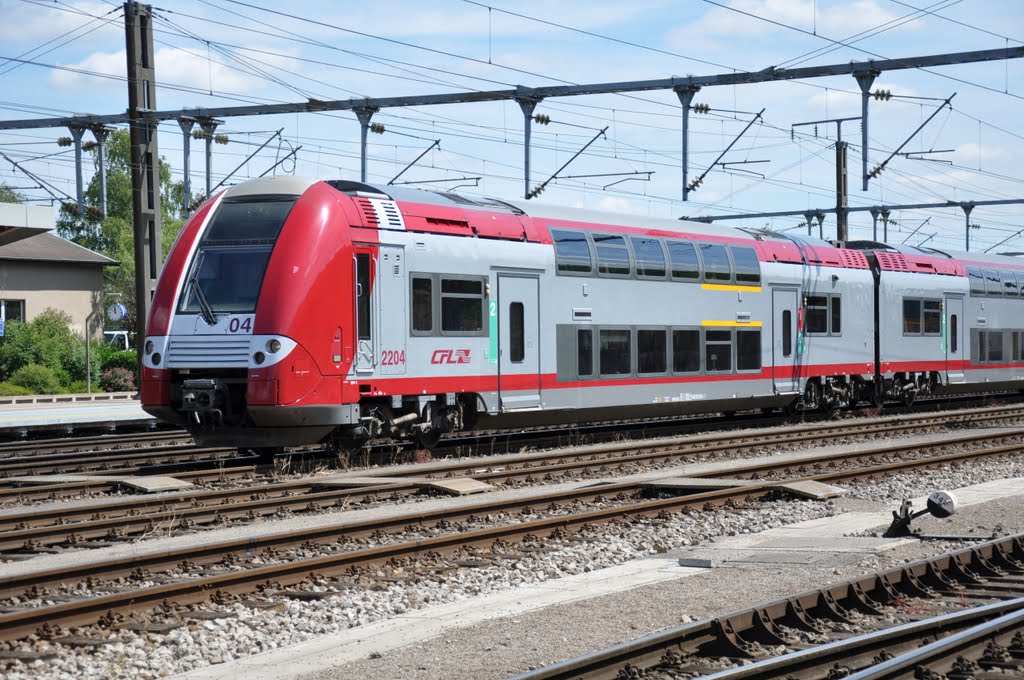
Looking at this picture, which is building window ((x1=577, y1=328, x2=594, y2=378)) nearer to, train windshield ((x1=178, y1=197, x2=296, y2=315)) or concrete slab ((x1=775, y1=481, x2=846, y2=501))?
train windshield ((x1=178, y1=197, x2=296, y2=315))

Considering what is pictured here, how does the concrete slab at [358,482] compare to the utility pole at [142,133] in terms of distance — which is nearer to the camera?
the concrete slab at [358,482]

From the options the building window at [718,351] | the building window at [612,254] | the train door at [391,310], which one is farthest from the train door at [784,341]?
the train door at [391,310]

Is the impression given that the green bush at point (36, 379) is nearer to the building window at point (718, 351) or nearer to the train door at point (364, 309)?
the building window at point (718, 351)

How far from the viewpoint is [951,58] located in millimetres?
21453

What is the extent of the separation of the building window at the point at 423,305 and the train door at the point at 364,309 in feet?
2.82

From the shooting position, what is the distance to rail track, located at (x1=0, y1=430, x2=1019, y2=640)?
8.28 metres

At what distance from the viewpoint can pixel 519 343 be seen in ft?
64.9

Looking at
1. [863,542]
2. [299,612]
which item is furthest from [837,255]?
[299,612]

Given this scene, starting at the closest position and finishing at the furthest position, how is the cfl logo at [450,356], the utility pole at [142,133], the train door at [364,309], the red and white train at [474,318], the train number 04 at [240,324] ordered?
1. the train number 04 at [240,324]
2. the red and white train at [474,318]
3. the train door at [364,309]
4. the cfl logo at [450,356]
5. the utility pole at [142,133]

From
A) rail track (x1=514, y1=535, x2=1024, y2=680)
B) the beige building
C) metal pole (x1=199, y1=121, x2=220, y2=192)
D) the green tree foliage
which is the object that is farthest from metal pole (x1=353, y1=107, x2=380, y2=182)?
the green tree foliage

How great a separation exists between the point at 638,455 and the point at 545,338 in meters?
2.50

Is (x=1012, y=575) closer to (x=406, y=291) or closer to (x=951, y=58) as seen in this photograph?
(x=406, y=291)

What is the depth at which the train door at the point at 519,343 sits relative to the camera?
19.5m

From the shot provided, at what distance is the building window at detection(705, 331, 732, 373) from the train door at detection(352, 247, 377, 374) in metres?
8.43
